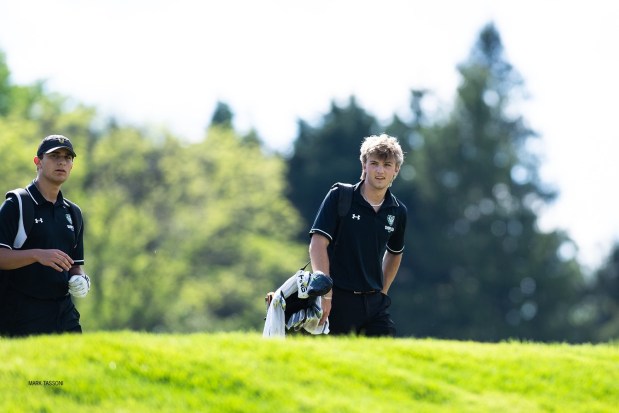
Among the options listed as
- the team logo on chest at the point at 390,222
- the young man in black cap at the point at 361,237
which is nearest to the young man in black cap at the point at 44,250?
the young man in black cap at the point at 361,237

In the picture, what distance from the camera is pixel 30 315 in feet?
37.0

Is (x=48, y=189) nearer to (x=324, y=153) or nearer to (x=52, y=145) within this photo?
(x=52, y=145)

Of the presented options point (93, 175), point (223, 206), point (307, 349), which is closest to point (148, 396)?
point (307, 349)

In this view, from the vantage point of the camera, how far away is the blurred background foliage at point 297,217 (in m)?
62.8

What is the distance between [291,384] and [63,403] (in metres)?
1.70

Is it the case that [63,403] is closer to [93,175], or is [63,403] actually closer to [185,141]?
[93,175]

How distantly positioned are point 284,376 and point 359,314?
2207mm

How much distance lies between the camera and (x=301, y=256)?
72.9 metres

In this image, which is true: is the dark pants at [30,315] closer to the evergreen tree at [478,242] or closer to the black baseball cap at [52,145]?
the black baseball cap at [52,145]

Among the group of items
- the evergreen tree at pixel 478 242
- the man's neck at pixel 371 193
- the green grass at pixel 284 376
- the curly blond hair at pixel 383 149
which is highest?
the evergreen tree at pixel 478 242

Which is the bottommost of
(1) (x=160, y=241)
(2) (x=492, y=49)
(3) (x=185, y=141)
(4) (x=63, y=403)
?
(4) (x=63, y=403)

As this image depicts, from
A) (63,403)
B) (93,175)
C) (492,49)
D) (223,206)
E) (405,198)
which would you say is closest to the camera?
(63,403)

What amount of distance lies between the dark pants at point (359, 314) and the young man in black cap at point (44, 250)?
2.32 meters

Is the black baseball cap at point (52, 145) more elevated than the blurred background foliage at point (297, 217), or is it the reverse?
the blurred background foliage at point (297, 217)
